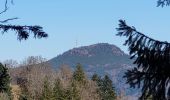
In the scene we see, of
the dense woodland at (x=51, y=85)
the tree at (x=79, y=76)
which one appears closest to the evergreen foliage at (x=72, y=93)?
the dense woodland at (x=51, y=85)

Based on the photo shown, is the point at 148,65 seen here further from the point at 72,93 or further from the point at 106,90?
the point at 106,90

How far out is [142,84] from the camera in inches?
281

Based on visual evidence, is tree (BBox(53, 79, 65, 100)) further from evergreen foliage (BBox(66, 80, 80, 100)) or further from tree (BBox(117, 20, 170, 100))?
tree (BBox(117, 20, 170, 100))

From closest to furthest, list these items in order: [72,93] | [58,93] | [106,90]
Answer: [58,93], [72,93], [106,90]

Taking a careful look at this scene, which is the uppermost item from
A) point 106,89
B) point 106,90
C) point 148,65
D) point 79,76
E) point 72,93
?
point 79,76

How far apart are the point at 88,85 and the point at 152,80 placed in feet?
375

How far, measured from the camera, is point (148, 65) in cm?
699

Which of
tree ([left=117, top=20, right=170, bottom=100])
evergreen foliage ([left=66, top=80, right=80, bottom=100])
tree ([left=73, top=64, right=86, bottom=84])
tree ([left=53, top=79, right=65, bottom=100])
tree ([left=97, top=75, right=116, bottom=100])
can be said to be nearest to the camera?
tree ([left=117, top=20, right=170, bottom=100])

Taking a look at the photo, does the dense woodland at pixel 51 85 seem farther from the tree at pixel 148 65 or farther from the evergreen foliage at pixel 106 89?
the tree at pixel 148 65

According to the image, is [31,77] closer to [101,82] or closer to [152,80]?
[101,82]

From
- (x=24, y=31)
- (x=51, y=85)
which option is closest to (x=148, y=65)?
(x=24, y=31)

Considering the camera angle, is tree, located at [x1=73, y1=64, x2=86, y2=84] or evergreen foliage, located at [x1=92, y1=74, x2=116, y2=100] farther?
evergreen foliage, located at [x1=92, y1=74, x2=116, y2=100]

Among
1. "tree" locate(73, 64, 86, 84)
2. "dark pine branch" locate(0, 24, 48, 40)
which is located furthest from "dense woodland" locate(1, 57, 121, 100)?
"dark pine branch" locate(0, 24, 48, 40)

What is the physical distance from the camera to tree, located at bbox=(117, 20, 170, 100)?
270 inches
